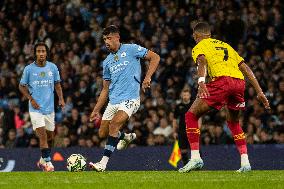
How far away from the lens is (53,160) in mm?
21312

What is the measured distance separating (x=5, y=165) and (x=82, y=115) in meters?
2.54

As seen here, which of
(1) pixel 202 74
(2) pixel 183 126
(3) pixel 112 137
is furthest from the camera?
(2) pixel 183 126

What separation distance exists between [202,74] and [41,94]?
4.83 meters

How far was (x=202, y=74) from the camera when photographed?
12570 millimetres

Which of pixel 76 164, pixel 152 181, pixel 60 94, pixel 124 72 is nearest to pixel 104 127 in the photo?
pixel 76 164

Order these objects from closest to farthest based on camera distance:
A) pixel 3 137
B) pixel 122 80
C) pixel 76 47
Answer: pixel 122 80 < pixel 3 137 < pixel 76 47

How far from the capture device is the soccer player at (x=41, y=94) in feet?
53.5

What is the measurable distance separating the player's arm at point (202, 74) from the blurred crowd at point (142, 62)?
25.0ft

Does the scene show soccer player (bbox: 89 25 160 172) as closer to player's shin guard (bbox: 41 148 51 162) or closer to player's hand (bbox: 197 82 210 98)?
player's hand (bbox: 197 82 210 98)

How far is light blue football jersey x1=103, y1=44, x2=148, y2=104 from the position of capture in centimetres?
1424

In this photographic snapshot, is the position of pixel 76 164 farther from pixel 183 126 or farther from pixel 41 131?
pixel 183 126

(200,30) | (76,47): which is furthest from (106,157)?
(76,47)

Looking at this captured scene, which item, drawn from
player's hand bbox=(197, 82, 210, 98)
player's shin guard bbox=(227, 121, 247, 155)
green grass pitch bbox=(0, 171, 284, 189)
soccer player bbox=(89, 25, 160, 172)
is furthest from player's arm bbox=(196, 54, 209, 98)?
soccer player bbox=(89, 25, 160, 172)

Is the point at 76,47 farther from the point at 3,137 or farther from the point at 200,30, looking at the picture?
the point at 200,30
